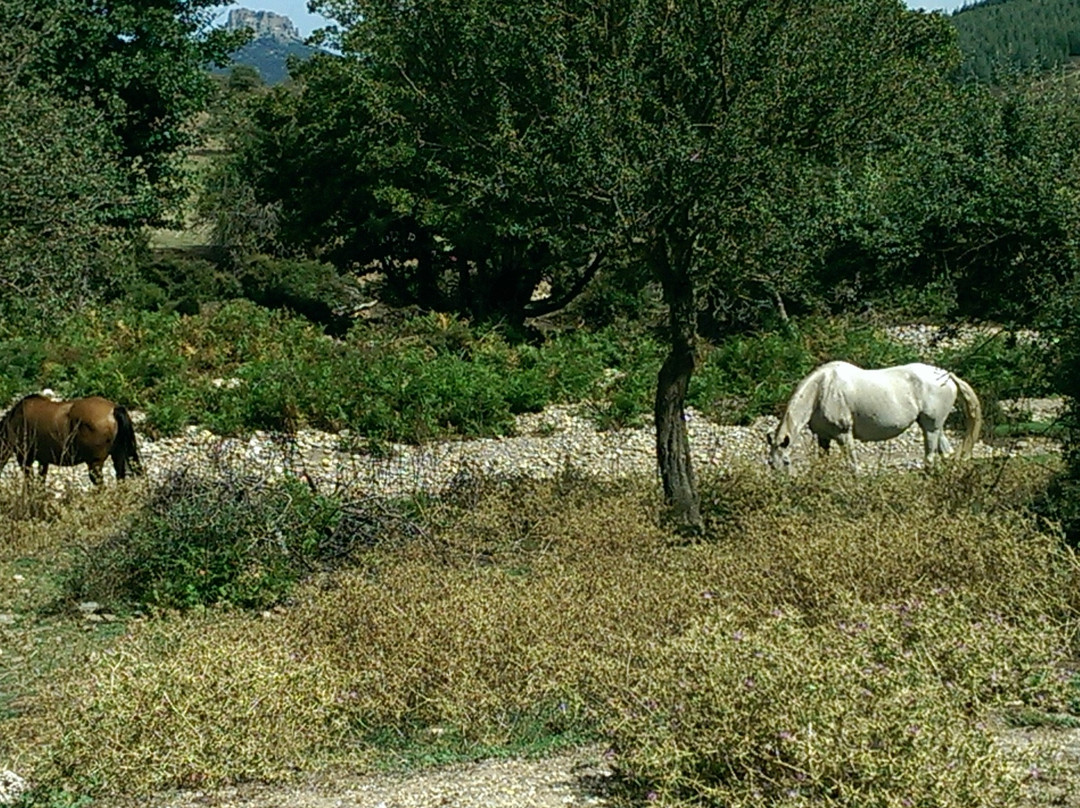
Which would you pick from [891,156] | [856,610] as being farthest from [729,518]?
[856,610]

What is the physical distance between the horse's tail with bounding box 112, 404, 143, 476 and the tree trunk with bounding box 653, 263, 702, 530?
6.10m

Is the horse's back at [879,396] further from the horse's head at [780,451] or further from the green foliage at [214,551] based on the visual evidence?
the green foliage at [214,551]

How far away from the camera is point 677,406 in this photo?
41.2ft

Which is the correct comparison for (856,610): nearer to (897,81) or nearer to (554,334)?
(897,81)

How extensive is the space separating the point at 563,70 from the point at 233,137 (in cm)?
4054

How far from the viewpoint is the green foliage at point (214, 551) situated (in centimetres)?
1023

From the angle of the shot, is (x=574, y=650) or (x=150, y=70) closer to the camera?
(x=574, y=650)

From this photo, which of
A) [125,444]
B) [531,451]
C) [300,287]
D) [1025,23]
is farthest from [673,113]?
[1025,23]

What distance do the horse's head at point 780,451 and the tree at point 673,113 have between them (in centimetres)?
249

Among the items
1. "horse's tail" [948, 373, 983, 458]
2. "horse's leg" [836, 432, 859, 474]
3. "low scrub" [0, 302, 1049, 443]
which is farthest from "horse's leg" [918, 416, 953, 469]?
"low scrub" [0, 302, 1049, 443]

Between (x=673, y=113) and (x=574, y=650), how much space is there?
5.32 meters

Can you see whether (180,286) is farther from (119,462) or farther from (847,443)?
(847,443)

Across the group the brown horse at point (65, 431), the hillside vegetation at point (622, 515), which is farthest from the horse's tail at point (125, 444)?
the hillside vegetation at point (622, 515)

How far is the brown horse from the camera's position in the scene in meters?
14.9
